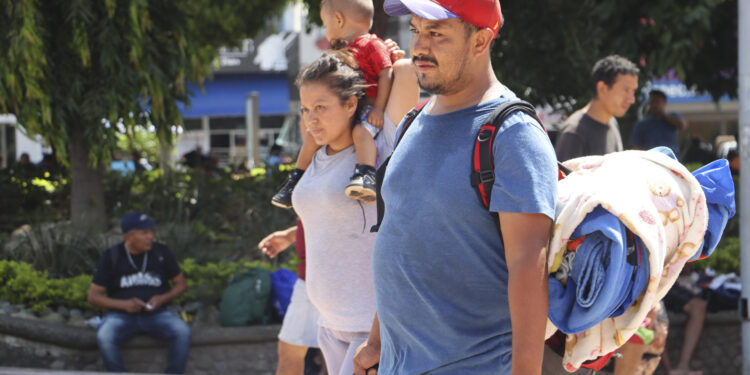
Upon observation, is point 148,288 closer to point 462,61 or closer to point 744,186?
point 744,186

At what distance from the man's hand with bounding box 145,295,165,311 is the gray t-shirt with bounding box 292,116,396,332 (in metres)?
3.38

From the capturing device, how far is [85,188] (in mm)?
A: 9609

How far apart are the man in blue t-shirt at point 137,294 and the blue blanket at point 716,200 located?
4.78 meters

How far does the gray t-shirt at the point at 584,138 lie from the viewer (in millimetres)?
5469

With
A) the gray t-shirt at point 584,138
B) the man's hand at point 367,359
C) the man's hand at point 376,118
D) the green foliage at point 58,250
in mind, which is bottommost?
the green foliage at point 58,250

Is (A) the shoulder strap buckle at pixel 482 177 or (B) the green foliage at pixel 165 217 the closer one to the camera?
(A) the shoulder strap buckle at pixel 482 177

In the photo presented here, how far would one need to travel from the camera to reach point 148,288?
267 inches

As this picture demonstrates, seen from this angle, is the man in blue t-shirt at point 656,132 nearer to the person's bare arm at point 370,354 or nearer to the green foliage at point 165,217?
the green foliage at point 165,217

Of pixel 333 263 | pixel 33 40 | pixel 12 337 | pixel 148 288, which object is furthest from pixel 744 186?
pixel 33 40

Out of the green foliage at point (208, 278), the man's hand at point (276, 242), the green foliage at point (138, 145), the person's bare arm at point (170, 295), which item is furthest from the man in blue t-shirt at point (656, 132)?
the man's hand at point (276, 242)

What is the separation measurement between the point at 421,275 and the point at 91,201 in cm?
Answer: 780

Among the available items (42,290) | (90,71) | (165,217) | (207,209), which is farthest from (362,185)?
(207,209)

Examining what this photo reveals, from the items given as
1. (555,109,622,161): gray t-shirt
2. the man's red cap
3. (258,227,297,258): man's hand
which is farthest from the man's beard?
(555,109,622,161): gray t-shirt

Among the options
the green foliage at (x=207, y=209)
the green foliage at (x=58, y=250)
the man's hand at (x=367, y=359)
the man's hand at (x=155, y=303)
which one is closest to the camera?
the man's hand at (x=367, y=359)
